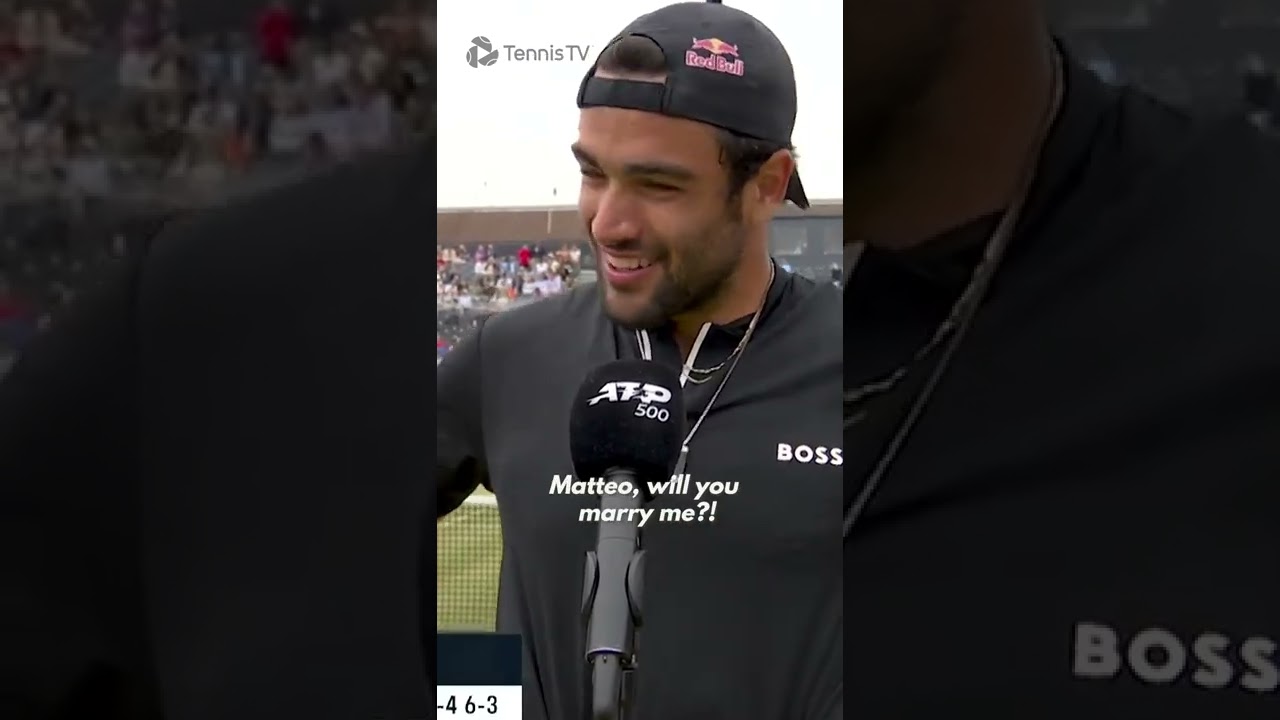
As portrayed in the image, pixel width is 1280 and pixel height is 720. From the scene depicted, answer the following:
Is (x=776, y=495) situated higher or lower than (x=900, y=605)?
higher

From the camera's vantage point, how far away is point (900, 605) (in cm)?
258

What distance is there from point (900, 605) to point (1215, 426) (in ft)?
2.70

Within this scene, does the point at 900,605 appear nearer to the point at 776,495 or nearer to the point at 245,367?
the point at 776,495

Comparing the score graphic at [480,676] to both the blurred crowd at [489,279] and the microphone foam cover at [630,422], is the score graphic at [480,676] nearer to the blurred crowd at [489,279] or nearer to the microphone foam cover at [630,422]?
the microphone foam cover at [630,422]

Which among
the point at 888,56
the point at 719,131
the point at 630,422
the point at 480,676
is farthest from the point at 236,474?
the point at 888,56

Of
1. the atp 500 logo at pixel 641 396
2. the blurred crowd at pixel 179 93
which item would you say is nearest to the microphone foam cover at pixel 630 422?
the atp 500 logo at pixel 641 396

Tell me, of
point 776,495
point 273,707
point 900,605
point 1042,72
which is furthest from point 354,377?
point 1042,72

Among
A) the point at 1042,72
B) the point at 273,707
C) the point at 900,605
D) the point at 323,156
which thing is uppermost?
the point at 1042,72

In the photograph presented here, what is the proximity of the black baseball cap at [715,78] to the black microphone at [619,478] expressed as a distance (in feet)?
A: 1.91

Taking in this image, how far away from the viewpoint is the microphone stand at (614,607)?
2.43 m

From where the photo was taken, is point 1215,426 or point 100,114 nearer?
→ point 1215,426

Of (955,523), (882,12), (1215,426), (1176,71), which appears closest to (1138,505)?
(1215,426)

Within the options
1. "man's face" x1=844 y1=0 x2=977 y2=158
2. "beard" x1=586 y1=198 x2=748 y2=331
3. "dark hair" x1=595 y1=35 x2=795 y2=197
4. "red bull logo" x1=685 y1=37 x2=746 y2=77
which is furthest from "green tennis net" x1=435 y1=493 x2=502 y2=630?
"man's face" x1=844 y1=0 x2=977 y2=158

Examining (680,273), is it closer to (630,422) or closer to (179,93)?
(630,422)
